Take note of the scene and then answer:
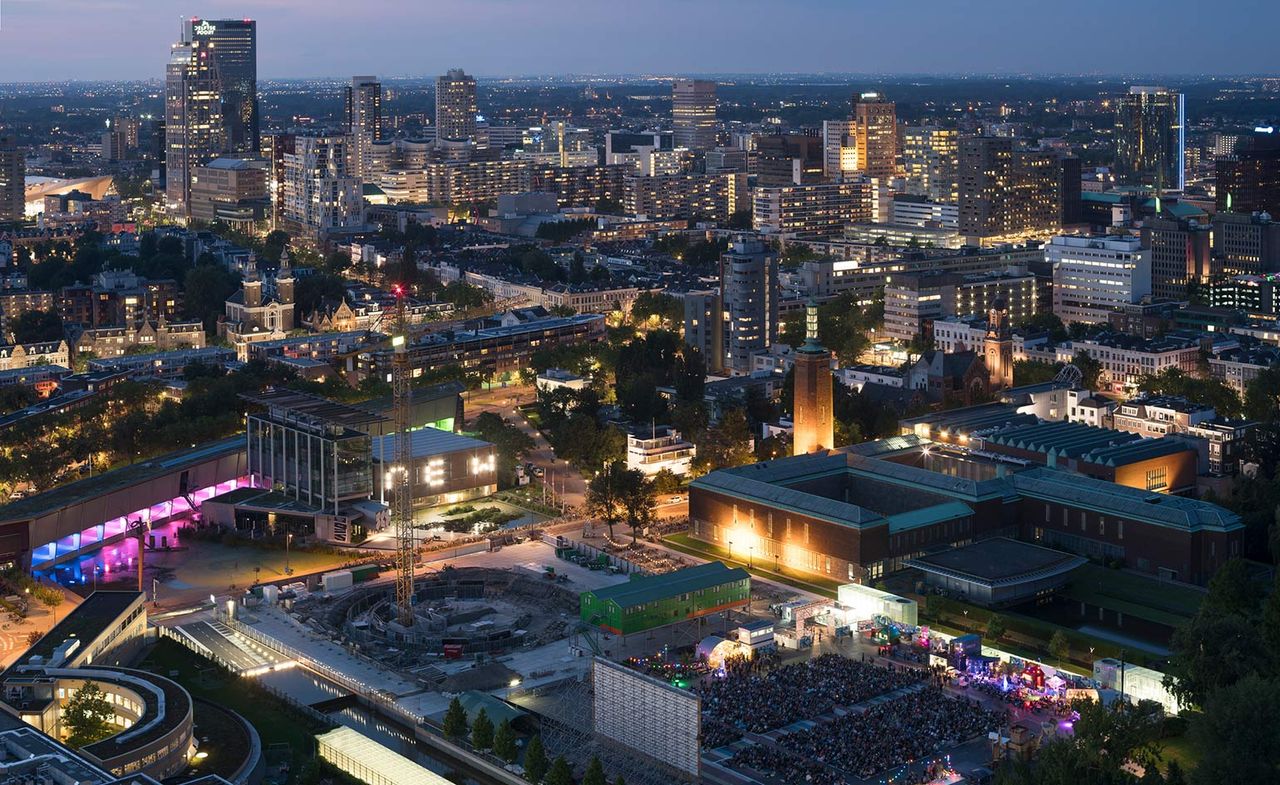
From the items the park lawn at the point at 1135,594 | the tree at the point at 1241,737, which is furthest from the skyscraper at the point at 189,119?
the tree at the point at 1241,737

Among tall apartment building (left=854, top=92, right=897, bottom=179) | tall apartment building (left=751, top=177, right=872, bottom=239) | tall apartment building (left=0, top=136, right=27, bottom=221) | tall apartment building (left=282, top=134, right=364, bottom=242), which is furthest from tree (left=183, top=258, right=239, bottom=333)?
tall apartment building (left=854, top=92, right=897, bottom=179)

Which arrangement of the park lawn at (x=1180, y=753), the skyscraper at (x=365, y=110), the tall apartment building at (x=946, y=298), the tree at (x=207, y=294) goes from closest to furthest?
the park lawn at (x=1180, y=753)
the tall apartment building at (x=946, y=298)
the tree at (x=207, y=294)
the skyscraper at (x=365, y=110)

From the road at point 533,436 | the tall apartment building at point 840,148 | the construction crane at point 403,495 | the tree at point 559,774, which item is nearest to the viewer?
the tree at point 559,774

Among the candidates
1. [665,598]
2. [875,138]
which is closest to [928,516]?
[665,598]

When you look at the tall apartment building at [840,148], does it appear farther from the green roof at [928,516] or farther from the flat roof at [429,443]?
the green roof at [928,516]

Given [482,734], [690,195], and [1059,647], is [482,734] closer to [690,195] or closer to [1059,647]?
[1059,647]
